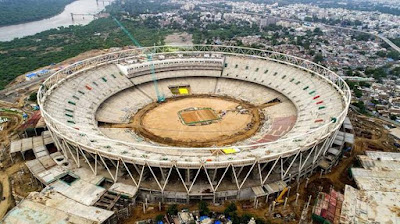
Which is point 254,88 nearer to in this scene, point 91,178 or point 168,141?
point 168,141

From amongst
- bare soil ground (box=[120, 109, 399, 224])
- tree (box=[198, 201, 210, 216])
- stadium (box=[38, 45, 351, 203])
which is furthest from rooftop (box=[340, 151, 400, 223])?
tree (box=[198, 201, 210, 216])

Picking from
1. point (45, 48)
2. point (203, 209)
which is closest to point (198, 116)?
point (203, 209)

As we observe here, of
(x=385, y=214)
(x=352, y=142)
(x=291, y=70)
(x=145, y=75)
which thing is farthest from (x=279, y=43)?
(x=385, y=214)

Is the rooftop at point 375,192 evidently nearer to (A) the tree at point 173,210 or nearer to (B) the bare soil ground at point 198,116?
(A) the tree at point 173,210

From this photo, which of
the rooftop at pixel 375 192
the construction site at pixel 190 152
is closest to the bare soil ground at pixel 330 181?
the construction site at pixel 190 152

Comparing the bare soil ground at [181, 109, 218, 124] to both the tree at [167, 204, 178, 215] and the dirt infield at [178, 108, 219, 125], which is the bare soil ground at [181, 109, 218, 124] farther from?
the tree at [167, 204, 178, 215]
